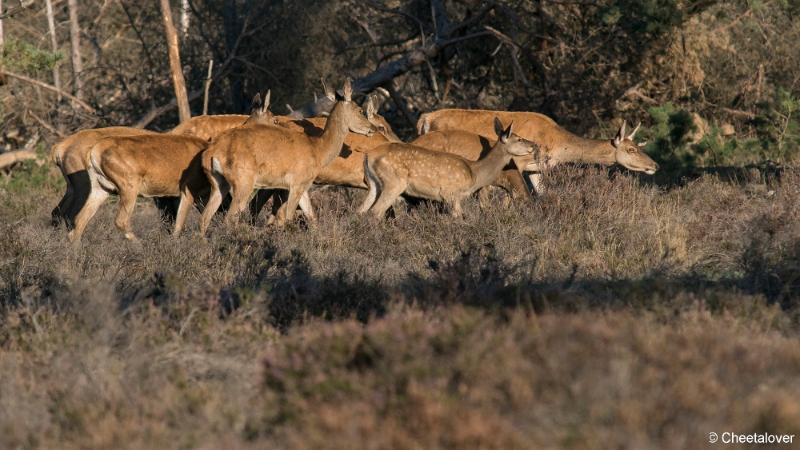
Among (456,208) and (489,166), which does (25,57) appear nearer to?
(489,166)

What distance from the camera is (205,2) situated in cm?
2477

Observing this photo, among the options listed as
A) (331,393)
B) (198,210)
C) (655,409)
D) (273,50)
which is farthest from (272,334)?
(273,50)

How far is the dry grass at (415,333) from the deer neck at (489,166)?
1.12m

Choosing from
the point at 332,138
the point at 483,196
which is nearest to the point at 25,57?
the point at 332,138

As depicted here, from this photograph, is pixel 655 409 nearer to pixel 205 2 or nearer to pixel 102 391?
pixel 102 391

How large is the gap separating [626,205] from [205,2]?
1367 cm

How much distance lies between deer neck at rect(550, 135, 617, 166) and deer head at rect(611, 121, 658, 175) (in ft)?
0.26

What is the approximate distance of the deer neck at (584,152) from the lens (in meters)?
16.9

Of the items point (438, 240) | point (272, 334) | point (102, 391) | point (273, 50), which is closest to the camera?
point (102, 391)

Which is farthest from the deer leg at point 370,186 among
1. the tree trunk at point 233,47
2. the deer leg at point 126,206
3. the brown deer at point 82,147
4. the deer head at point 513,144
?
the tree trunk at point 233,47

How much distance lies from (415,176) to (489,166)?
4.43 feet

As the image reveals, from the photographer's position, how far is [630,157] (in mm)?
17016

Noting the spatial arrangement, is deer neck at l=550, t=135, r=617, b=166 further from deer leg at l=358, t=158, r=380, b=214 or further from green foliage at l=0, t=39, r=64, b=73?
green foliage at l=0, t=39, r=64, b=73

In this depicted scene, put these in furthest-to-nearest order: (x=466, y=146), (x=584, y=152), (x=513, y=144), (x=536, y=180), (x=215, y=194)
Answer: (x=584, y=152)
(x=536, y=180)
(x=466, y=146)
(x=513, y=144)
(x=215, y=194)
